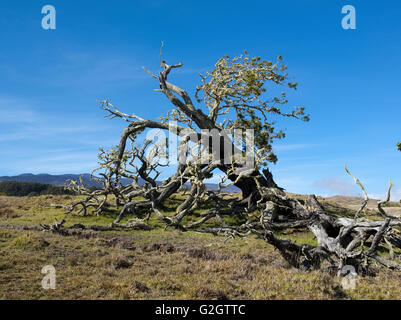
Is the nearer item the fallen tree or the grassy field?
the grassy field

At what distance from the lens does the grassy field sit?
8969 millimetres

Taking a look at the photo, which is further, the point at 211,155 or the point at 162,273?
the point at 211,155

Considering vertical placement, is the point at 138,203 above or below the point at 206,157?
below

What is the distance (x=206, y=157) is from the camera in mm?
29094

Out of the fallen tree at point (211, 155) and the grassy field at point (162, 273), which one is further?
the fallen tree at point (211, 155)

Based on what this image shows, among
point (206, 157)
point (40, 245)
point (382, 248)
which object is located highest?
point (206, 157)

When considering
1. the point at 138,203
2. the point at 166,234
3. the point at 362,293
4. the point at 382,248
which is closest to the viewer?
the point at 362,293

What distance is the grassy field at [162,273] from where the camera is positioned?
897 cm

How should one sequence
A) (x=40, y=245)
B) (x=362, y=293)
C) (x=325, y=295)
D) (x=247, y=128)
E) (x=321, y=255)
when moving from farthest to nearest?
(x=247, y=128)
(x=40, y=245)
(x=321, y=255)
(x=362, y=293)
(x=325, y=295)

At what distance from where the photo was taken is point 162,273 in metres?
11.1

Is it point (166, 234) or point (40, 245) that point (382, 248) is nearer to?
point (166, 234)

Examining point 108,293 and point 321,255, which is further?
point 321,255
